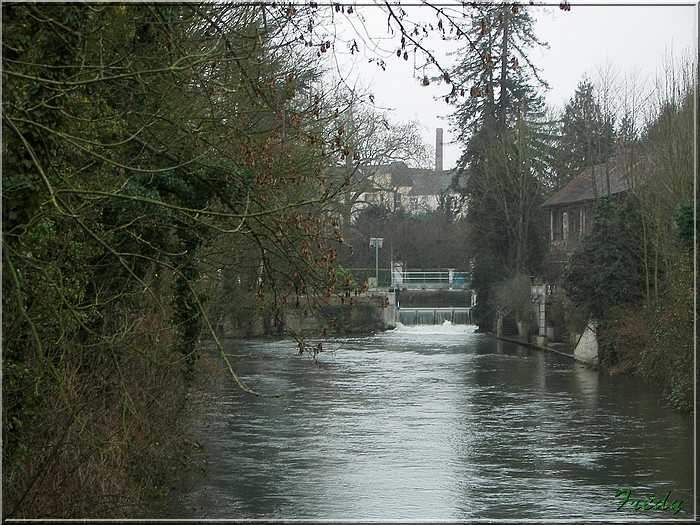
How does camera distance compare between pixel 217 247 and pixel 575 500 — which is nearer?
pixel 575 500

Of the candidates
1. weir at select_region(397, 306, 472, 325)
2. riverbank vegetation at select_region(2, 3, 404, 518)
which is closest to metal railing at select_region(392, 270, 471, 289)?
weir at select_region(397, 306, 472, 325)

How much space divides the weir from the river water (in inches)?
776

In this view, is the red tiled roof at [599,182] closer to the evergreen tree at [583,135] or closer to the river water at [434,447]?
the evergreen tree at [583,135]

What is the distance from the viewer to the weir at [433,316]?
1779 inches

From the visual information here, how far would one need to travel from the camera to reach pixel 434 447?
1446 centimetres

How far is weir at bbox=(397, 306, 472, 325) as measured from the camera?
148 feet

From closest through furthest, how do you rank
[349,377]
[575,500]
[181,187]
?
[181,187]
[575,500]
[349,377]

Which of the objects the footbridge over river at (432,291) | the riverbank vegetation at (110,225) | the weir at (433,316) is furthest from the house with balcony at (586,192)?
the riverbank vegetation at (110,225)

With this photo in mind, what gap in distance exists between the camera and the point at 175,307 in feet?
35.2

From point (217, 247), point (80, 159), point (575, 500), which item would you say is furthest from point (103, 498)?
point (217, 247)

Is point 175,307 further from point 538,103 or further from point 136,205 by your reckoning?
point 538,103

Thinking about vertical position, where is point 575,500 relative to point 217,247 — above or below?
below

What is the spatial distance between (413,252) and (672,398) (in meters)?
31.7

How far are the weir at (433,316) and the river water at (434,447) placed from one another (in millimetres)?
19700
